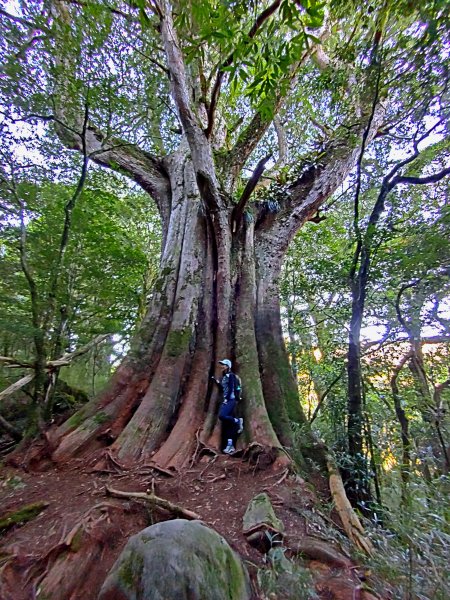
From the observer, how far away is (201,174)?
4414mm

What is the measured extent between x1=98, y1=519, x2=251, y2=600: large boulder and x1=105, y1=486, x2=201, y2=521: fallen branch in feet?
1.82

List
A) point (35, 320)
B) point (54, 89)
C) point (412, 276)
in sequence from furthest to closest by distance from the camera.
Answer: point (412, 276), point (54, 89), point (35, 320)

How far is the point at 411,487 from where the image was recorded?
265cm

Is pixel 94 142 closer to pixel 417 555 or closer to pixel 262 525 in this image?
pixel 262 525

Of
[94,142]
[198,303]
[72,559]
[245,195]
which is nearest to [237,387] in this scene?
[198,303]

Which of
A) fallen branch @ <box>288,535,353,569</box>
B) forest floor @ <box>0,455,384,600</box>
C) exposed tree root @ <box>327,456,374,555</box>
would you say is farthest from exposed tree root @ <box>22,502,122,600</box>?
exposed tree root @ <box>327,456,374,555</box>

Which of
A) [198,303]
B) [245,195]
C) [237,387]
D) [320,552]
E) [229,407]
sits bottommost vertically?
[320,552]

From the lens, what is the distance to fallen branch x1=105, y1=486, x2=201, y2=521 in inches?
93.1

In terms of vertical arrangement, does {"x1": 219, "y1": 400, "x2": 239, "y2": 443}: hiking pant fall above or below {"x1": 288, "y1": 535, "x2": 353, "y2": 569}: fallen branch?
above

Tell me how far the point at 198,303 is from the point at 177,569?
11.2 feet

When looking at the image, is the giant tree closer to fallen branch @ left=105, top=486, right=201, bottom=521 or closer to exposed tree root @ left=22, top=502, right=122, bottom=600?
fallen branch @ left=105, top=486, right=201, bottom=521

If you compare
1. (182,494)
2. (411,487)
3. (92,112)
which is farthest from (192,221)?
(411,487)

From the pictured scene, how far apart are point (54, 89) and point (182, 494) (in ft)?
17.3

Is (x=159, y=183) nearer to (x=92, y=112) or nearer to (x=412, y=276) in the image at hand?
(x=92, y=112)
